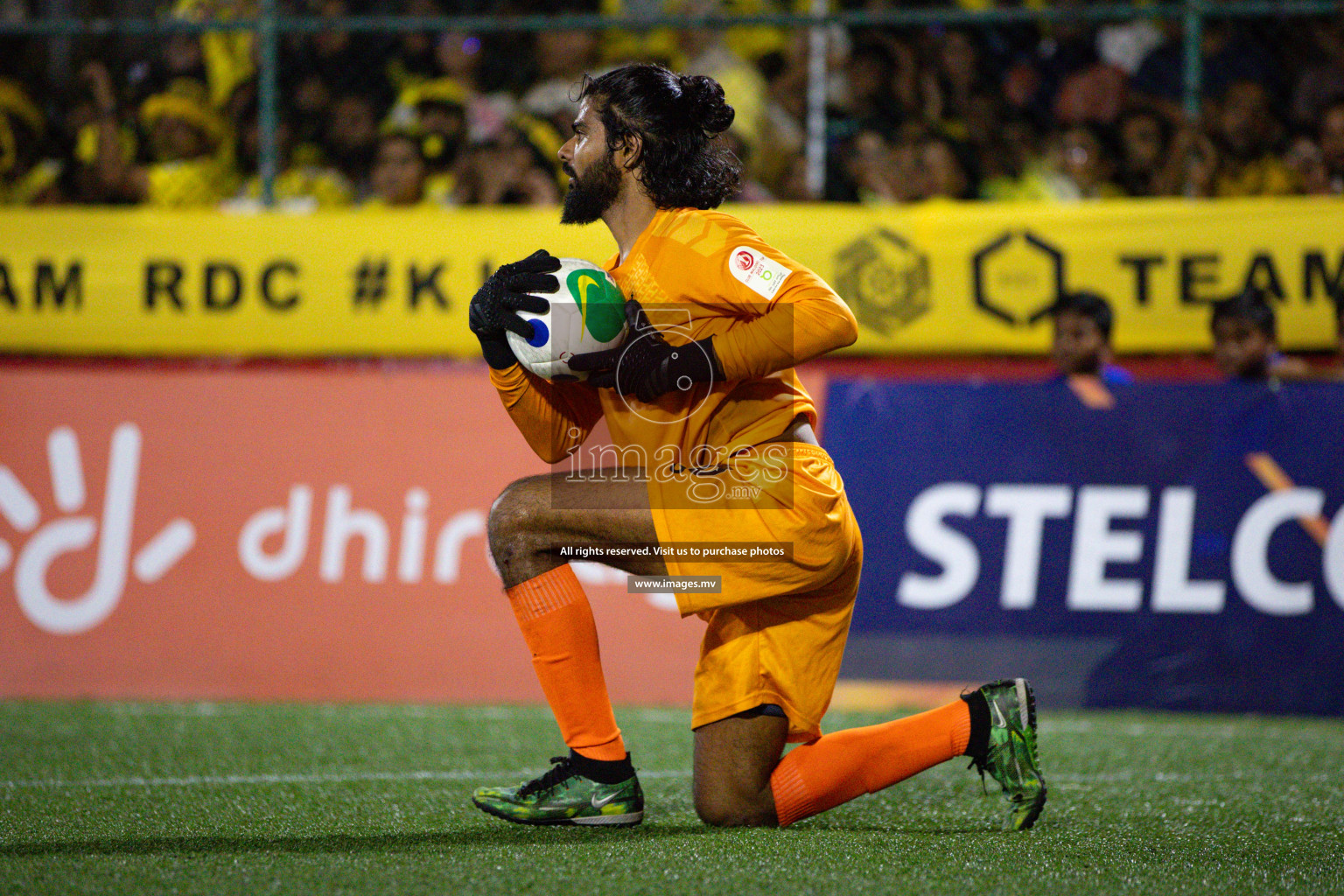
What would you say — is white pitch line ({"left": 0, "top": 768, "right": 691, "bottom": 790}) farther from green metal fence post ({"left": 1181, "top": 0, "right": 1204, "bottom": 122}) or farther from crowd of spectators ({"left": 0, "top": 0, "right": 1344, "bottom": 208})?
green metal fence post ({"left": 1181, "top": 0, "right": 1204, "bottom": 122})

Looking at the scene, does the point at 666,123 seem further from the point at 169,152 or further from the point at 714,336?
the point at 169,152

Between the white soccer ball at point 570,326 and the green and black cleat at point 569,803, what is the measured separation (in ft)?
3.09

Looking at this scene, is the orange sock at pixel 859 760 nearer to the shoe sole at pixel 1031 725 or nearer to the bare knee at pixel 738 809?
the bare knee at pixel 738 809

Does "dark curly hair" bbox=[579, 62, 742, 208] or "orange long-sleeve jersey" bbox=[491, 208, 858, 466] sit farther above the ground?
"dark curly hair" bbox=[579, 62, 742, 208]

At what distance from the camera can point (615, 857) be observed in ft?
9.43

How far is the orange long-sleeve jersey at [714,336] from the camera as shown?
10.0 ft

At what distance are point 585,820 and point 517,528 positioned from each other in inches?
27.2

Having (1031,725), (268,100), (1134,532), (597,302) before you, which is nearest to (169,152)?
(268,100)

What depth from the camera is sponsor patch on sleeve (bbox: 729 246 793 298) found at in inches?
122

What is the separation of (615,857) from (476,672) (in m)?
2.93

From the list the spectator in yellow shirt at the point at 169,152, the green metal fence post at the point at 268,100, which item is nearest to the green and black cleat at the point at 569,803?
the green metal fence post at the point at 268,100

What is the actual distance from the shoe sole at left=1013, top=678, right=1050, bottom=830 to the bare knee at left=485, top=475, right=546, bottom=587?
1.17 m

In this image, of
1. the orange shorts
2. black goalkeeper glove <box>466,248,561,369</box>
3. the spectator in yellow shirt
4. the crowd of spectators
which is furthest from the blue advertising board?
the spectator in yellow shirt

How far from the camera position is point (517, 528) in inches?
126
